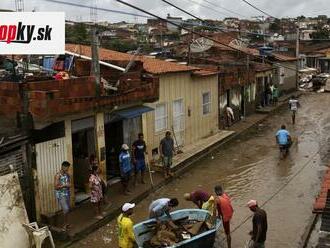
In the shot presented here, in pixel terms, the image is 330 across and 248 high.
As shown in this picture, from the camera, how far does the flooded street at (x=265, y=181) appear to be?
1294cm

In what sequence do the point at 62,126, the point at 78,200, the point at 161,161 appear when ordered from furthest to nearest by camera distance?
1. the point at 161,161
2. the point at 78,200
3. the point at 62,126

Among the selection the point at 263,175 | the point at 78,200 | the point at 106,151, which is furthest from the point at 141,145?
the point at 263,175

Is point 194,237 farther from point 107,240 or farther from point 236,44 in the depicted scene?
point 236,44

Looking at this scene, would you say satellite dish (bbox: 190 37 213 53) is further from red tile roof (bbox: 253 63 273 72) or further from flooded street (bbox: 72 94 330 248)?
flooded street (bbox: 72 94 330 248)

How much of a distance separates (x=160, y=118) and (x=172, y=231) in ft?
28.7

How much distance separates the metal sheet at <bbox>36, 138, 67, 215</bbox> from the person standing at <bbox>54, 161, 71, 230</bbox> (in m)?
0.41

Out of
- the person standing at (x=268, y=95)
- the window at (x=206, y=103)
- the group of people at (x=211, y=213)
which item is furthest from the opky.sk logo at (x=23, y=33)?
the person standing at (x=268, y=95)

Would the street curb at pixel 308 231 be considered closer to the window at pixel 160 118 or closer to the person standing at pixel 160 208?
the person standing at pixel 160 208

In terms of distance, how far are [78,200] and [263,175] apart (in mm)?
7149

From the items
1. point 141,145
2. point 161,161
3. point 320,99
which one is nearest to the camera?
point 141,145

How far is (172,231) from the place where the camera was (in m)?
10.9

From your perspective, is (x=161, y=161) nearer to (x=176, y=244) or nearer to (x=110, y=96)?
(x=110, y=96)

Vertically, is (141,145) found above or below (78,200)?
above

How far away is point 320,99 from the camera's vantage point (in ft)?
129
